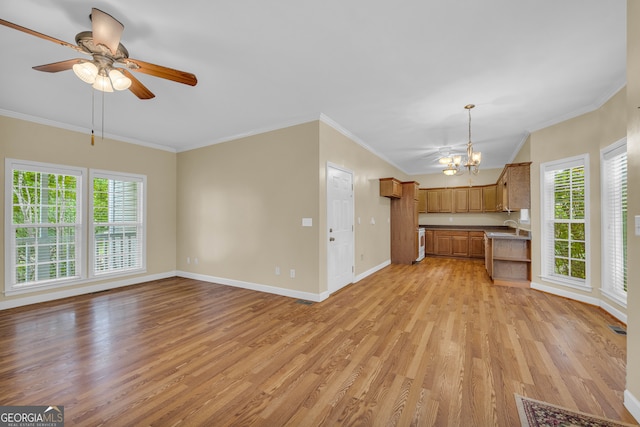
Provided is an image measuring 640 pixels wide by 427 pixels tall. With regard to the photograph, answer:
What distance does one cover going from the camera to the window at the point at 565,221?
12.7 feet

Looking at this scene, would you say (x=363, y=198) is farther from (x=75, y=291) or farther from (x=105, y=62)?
(x=75, y=291)

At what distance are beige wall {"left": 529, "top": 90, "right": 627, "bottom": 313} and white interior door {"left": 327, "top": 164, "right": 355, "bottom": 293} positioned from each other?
3.12m

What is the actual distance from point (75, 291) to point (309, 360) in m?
4.32

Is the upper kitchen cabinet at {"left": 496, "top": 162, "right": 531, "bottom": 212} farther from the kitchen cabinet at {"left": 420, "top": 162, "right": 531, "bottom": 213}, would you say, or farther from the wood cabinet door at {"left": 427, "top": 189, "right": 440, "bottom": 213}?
the wood cabinet door at {"left": 427, "top": 189, "right": 440, "bottom": 213}

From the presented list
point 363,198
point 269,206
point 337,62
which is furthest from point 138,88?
point 363,198

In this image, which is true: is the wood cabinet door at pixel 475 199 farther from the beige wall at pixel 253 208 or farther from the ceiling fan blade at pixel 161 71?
the ceiling fan blade at pixel 161 71

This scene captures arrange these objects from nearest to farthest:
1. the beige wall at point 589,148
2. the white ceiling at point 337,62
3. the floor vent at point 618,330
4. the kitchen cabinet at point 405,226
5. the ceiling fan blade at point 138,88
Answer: the white ceiling at point 337,62
the ceiling fan blade at point 138,88
the floor vent at point 618,330
the beige wall at point 589,148
the kitchen cabinet at point 405,226

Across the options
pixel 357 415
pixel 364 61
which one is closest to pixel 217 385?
pixel 357 415

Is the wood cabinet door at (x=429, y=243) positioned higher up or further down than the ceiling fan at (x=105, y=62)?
further down

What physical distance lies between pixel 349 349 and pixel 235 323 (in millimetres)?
1430

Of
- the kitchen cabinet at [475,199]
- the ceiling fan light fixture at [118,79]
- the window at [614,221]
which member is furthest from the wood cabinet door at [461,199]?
the ceiling fan light fixture at [118,79]

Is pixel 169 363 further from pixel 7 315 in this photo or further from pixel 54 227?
pixel 54 227

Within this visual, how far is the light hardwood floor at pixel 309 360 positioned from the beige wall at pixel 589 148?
68 centimetres

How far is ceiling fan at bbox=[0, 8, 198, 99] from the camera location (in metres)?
1.77
